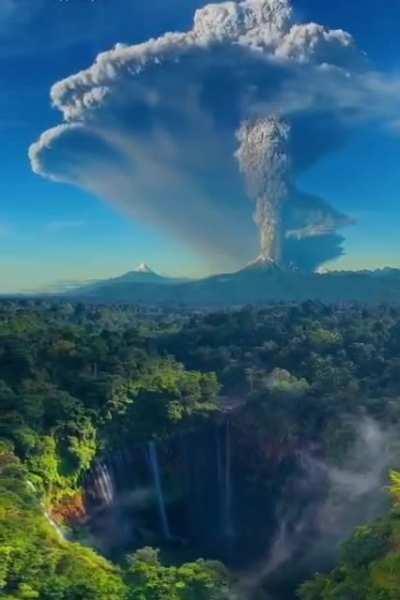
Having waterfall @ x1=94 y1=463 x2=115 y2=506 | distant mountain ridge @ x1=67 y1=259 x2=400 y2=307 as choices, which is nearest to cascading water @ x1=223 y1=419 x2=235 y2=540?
waterfall @ x1=94 y1=463 x2=115 y2=506

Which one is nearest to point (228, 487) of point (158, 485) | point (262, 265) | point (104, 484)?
point (158, 485)

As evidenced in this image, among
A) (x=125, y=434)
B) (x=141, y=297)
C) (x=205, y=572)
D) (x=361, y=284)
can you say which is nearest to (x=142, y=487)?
(x=125, y=434)

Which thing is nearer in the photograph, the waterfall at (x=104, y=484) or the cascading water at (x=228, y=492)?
the waterfall at (x=104, y=484)

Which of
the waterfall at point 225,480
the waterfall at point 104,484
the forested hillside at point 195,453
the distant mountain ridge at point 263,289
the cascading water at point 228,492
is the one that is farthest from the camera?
the distant mountain ridge at point 263,289

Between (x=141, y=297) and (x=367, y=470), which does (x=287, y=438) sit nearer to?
(x=367, y=470)

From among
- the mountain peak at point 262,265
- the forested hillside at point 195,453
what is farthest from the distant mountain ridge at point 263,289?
the forested hillside at point 195,453

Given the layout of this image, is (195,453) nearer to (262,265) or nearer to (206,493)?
(206,493)

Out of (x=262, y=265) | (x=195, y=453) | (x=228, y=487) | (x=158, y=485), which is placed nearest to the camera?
(x=158, y=485)

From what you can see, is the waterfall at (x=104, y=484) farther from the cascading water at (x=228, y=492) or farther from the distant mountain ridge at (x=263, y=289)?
the distant mountain ridge at (x=263, y=289)
